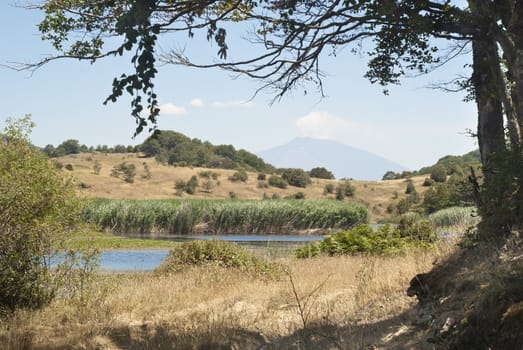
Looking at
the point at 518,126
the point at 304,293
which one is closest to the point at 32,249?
the point at 304,293

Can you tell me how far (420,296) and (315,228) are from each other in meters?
30.3

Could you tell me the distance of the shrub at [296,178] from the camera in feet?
260

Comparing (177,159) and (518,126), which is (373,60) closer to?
(518,126)

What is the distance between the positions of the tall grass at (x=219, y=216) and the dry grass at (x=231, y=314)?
23.0 metres

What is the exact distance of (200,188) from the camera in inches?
2886

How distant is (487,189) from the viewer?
912 cm

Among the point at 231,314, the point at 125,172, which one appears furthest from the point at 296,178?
the point at 231,314

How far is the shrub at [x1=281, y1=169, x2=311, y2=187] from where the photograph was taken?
260 feet

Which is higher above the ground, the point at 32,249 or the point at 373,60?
the point at 373,60

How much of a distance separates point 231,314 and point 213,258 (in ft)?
16.9

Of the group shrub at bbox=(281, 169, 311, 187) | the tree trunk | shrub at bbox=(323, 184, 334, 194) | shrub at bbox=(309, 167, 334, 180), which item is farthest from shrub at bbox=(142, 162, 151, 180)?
the tree trunk

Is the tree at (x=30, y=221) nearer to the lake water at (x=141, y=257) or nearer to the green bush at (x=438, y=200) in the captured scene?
the lake water at (x=141, y=257)

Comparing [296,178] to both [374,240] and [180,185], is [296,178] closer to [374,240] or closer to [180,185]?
[180,185]

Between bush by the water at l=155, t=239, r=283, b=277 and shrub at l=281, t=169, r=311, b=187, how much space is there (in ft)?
208
